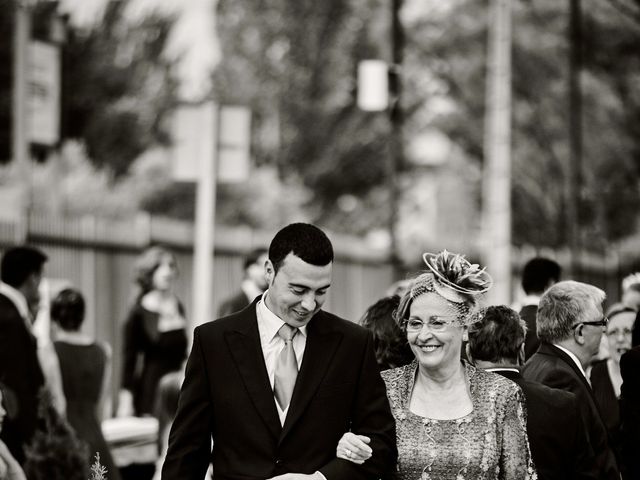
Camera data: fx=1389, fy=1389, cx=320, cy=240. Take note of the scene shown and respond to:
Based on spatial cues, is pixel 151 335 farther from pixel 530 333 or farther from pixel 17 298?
pixel 530 333

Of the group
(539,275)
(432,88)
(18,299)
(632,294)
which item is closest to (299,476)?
(18,299)

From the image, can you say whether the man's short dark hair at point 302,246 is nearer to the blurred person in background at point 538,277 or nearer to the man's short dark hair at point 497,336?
the man's short dark hair at point 497,336

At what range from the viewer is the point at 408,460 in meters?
5.29

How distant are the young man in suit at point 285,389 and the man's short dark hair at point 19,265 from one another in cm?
348

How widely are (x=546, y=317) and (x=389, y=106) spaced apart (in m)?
13.0

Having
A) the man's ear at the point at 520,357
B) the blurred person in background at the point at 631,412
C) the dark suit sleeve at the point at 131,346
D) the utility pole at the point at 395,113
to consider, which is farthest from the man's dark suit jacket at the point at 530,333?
the utility pole at the point at 395,113

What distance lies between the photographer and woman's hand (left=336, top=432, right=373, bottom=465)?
493 centimetres

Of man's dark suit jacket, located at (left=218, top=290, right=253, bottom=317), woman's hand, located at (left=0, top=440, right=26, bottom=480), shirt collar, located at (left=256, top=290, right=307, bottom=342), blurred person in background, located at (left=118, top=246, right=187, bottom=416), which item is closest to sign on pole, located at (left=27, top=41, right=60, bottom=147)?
blurred person in background, located at (left=118, top=246, right=187, bottom=416)

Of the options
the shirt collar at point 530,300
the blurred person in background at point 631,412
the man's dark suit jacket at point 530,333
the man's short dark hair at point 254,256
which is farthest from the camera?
the man's short dark hair at point 254,256

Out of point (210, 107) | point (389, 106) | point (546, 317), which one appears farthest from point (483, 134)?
point (546, 317)

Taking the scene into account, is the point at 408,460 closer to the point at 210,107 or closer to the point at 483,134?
the point at 210,107

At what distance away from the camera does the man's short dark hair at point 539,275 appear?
870 cm

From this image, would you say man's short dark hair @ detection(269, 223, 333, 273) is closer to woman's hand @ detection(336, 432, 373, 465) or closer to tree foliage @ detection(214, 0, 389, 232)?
woman's hand @ detection(336, 432, 373, 465)

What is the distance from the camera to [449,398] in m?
5.43
